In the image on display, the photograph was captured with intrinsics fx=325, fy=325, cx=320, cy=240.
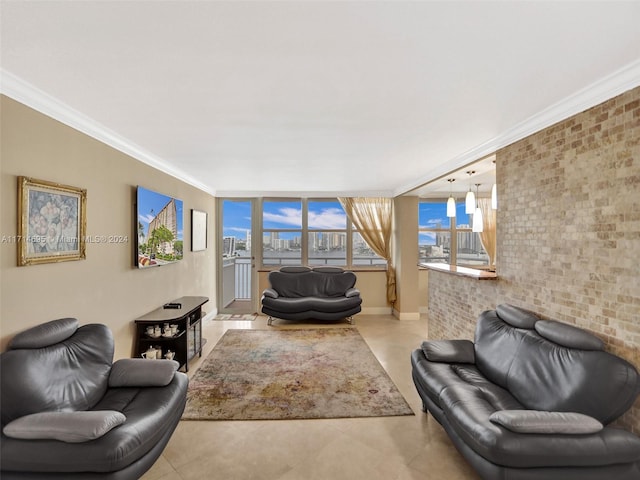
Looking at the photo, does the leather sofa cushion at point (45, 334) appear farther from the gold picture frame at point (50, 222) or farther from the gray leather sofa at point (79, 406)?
the gold picture frame at point (50, 222)

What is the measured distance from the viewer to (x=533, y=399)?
→ 2201mm

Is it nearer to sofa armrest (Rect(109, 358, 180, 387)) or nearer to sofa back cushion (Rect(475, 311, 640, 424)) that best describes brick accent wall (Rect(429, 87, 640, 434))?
sofa back cushion (Rect(475, 311, 640, 424))

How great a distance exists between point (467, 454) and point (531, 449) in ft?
1.31

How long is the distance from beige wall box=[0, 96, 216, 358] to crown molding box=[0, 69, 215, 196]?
5 cm

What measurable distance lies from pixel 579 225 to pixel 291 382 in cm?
294

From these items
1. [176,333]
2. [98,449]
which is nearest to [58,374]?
[98,449]

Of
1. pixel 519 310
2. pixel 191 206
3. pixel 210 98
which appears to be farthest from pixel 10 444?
pixel 191 206

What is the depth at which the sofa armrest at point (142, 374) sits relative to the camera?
2.38 metres

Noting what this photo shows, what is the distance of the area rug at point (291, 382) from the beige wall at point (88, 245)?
3.27 ft

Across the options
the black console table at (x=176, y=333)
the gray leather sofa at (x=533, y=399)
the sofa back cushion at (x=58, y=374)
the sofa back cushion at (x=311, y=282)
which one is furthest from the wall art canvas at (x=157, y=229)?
the gray leather sofa at (x=533, y=399)

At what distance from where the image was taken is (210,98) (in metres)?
2.28

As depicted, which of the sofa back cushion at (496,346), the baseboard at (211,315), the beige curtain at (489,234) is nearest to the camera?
the sofa back cushion at (496,346)

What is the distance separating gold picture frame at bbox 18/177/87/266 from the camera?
210 cm

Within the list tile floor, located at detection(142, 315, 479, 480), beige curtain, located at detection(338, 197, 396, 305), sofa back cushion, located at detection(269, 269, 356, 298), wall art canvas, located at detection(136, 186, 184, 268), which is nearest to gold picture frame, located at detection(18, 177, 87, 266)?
wall art canvas, located at detection(136, 186, 184, 268)
